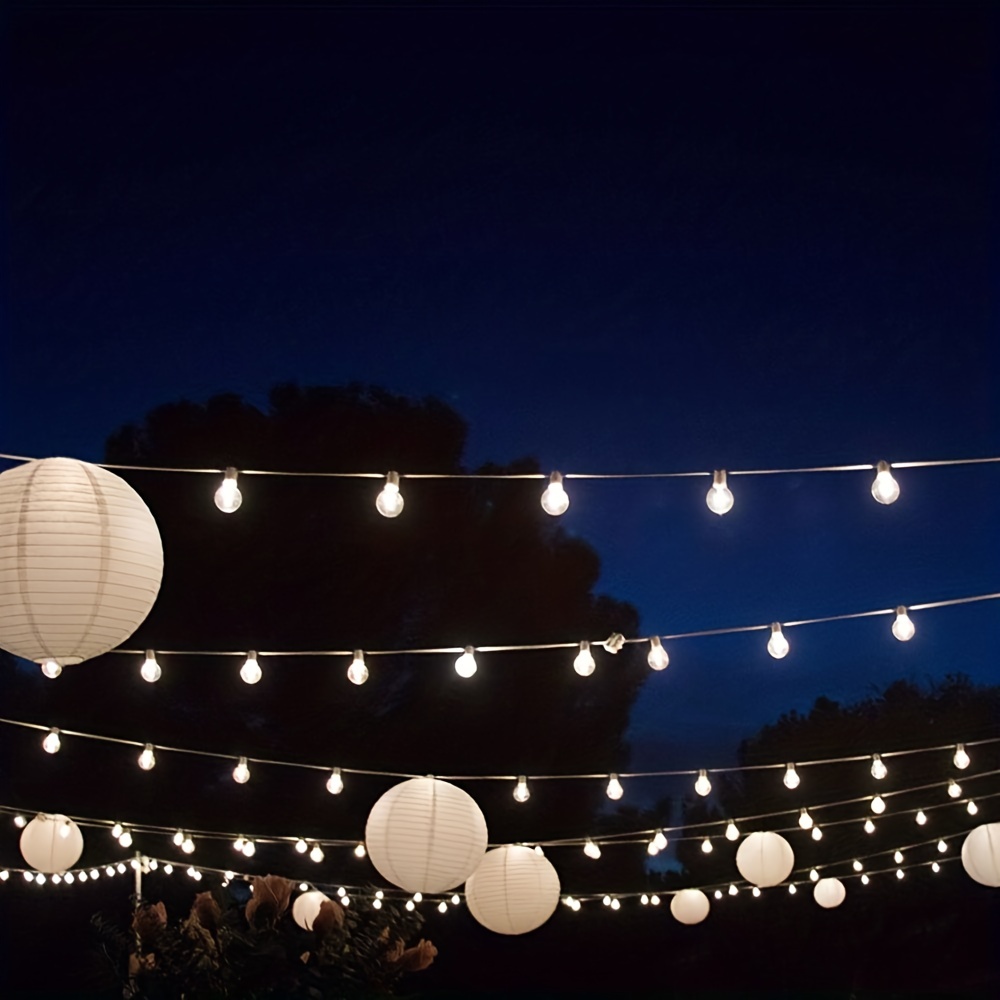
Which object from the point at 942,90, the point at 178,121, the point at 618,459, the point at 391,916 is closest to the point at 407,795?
the point at 391,916

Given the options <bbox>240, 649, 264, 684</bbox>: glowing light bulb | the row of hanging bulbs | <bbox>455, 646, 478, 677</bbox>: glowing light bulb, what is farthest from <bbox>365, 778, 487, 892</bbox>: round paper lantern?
the row of hanging bulbs

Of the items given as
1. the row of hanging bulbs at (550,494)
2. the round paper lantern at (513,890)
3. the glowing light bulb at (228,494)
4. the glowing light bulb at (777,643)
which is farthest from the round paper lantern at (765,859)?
the glowing light bulb at (228,494)

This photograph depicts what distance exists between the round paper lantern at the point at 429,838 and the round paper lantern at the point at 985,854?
2730 millimetres

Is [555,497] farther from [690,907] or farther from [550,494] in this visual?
[690,907]

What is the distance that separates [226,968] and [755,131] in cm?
495

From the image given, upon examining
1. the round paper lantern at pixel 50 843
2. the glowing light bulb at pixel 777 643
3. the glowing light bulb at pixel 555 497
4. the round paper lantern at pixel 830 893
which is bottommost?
the glowing light bulb at pixel 555 497

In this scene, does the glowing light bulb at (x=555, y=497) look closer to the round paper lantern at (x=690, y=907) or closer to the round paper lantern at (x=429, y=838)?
the round paper lantern at (x=429, y=838)

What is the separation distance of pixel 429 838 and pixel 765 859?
8.72 feet

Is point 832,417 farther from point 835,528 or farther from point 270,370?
point 270,370

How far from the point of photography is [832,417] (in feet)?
22.2

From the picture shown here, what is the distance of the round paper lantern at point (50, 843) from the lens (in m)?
5.73

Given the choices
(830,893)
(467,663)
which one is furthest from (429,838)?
(830,893)

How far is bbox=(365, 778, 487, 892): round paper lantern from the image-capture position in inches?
→ 157

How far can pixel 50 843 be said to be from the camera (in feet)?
18.8
